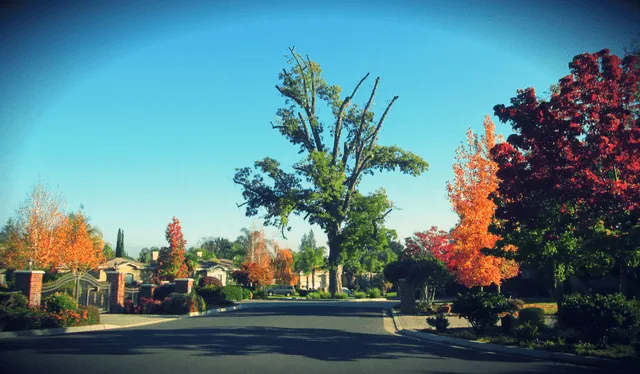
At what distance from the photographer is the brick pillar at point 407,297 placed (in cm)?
2950

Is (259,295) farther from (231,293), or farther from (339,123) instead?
(339,123)

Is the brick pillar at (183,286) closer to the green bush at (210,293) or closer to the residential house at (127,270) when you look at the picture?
the green bush at (210,293)

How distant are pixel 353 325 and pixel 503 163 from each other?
31.6 ft

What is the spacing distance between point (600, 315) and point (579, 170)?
396cm

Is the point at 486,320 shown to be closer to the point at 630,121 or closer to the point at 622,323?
the point at 622,323

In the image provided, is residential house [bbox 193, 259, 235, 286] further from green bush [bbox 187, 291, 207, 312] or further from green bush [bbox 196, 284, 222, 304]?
green bush [bbox 187, 291, 207, 312]

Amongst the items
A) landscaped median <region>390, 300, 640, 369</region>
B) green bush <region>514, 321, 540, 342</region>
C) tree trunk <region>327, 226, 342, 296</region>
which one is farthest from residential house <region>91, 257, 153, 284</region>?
green bush <region>514, 321, 540, 342</region>

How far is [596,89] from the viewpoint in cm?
1489

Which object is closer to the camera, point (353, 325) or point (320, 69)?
point (353, 325)

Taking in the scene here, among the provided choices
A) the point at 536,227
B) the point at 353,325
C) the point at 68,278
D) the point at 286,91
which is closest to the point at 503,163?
the point at 536,227

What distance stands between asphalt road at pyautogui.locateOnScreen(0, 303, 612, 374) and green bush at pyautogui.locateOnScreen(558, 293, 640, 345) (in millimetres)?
2260

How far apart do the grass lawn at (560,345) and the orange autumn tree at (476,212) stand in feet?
23.0

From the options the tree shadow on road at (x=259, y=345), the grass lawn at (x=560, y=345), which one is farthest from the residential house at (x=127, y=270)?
the grass lawn at (x=560, y=345)

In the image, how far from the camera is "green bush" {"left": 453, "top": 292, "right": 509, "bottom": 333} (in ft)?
54.3
